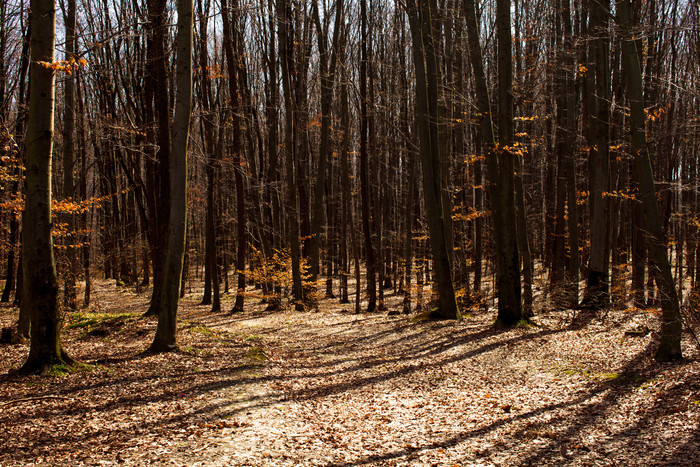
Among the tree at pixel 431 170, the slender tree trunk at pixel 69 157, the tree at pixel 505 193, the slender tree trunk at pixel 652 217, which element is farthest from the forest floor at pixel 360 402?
the slender tree trunk at pixel 69 157

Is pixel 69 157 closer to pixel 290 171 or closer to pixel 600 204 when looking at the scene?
pixel 290 171

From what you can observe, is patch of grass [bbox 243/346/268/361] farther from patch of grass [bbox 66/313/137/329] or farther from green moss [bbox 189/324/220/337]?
patch of grass [bbox 66/313/137/329]

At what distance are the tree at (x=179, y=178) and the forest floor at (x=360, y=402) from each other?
39.4 inches

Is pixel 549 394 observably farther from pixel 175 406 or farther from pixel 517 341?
pixel 175 406

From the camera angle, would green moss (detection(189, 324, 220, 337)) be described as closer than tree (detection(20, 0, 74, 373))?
No

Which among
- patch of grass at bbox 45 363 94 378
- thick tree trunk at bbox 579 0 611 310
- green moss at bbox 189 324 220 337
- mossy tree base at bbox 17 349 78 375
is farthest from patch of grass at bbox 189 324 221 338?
thick tree trunk at bbox 579 0 611 310

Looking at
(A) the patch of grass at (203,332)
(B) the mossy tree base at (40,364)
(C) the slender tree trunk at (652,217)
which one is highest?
(C) the slender tree trunk at (652,217)

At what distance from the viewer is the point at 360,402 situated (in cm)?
675

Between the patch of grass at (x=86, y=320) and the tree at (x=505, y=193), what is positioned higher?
the tree at (x=505, y=193)

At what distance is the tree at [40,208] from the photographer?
243 inches

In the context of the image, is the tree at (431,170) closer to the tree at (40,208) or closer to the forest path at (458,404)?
the forest path at (458,404)

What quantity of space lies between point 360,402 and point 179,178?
4932 mm

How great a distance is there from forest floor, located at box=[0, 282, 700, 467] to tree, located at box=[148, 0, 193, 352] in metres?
1.00

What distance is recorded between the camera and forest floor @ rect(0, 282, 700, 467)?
464cm
